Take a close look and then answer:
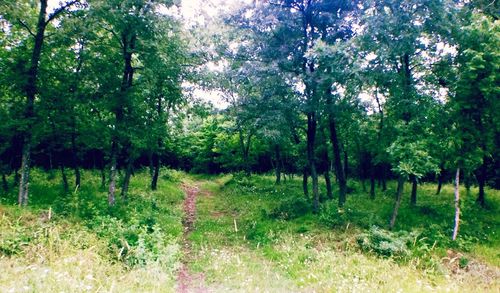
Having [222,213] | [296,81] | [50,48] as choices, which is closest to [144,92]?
[50,48]

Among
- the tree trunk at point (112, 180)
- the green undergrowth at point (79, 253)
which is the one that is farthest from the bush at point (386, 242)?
the tree trunk at point (112, 180)

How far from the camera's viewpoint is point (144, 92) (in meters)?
15.6

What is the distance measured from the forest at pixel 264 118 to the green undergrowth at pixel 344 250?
0.25 ft

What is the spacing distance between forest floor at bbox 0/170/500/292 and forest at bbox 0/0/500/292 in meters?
0.07

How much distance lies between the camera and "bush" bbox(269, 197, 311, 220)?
52.1 ft

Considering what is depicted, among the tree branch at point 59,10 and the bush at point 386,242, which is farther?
the tree branch at point 59,10

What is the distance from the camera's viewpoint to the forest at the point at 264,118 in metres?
8.98

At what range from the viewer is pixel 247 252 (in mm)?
11641

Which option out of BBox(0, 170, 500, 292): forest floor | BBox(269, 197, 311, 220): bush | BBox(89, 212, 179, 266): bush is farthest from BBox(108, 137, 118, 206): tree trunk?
BBox(269, 197, 311, 220): bush

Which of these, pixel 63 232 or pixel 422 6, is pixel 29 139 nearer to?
pixel 63 232

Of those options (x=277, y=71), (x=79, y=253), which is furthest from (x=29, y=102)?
(x=277, y=71)

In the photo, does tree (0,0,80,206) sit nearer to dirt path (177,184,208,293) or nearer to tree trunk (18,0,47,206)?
tree trunk (18,0,47,206)

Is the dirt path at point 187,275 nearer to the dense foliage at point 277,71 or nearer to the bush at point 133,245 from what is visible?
the bush at point 133,245

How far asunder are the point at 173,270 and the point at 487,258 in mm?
10747
